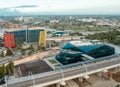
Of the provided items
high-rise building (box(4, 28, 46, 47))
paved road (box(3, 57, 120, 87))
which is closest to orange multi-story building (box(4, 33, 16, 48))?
high-rise building (box(4, 28, 46, 47))

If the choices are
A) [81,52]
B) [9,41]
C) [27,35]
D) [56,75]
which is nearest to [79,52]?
[81,52]

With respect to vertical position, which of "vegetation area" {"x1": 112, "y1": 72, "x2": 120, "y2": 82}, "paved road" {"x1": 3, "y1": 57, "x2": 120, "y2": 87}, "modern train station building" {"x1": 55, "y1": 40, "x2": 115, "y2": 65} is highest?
"modern train station building" {"x1": 55, "y1": 40, "x2": 115, "y2": 65}

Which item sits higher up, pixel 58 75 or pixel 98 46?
pixel 98 46

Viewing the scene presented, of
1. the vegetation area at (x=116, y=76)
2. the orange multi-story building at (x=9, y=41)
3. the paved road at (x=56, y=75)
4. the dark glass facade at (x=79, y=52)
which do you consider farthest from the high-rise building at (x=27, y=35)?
the vegetation area at (x=116, y=76)

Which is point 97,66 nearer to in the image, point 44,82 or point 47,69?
point 47,69

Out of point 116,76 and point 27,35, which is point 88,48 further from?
point 27,35

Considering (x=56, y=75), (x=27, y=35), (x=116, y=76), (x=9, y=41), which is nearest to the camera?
(x=56, y=75)

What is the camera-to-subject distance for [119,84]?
20938 mm

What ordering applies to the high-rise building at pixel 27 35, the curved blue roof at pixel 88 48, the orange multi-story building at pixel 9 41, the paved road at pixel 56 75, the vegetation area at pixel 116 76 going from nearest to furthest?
the paved road at pixel 56 75
the vegetation area at pixel 116 76
the curved blue roof at pixel 88 48
the orange multi-story building at pixel 9 41
the high-rise building at pixel 27 35

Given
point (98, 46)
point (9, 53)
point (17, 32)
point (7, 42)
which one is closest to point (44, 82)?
point (98, 46)

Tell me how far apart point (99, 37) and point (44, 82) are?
31.0m

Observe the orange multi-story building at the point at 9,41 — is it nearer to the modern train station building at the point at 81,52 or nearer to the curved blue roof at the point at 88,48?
the modern train station building at the point at 81,52

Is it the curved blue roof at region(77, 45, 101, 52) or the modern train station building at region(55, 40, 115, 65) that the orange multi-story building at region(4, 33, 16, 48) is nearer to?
the modern train station building at region(55, 40, 115, 65)

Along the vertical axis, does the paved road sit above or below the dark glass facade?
below
